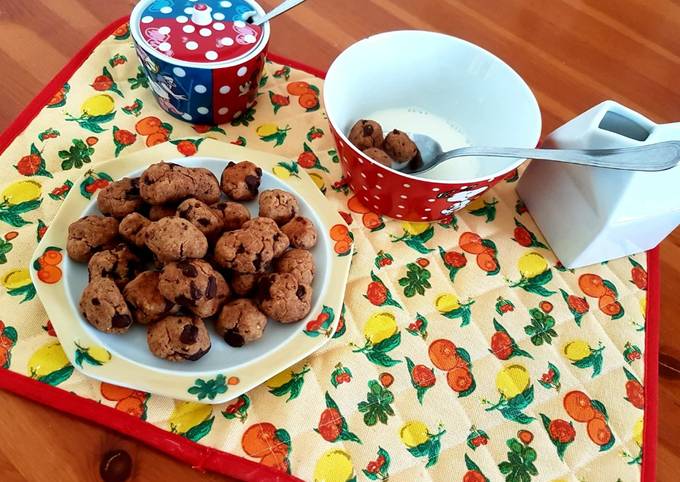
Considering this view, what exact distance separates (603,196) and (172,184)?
426mm

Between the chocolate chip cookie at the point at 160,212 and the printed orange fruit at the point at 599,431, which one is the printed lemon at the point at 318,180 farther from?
the printed orange fruit at the point at 599,431

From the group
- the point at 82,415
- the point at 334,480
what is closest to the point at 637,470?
the point at 334,480

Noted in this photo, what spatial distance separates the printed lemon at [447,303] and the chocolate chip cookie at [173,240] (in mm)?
246

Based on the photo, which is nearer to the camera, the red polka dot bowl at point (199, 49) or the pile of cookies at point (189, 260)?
the pile of cookies at point (189, 260)

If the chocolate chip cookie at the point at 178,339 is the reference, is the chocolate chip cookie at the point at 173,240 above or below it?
above

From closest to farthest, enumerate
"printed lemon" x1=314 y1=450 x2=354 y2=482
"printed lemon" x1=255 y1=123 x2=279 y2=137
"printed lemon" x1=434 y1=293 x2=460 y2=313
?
"printed lemon" x1=314 y1=450 x2=354 y2=482 → "printed lemon" x1=434 y1=293 x2=460 y2=313 → "printed lemon" x1=255 y1=123 x2=279 y2=137

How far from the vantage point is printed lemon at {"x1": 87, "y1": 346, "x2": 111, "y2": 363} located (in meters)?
0.49

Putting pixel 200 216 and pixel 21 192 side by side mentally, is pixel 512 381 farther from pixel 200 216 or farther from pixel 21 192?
pixel 21 192

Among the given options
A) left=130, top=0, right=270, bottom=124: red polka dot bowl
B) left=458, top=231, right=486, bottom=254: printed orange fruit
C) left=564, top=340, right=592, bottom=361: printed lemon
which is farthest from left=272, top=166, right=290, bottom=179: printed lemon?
left=564, top=340, right=592, bottom=361: printed lemon

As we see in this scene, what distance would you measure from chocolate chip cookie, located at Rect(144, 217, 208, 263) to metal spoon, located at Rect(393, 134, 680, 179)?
25 cm

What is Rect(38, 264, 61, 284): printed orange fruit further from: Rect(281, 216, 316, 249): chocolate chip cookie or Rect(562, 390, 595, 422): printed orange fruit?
Rect(562, 390, 595, 422): printed orange fruit

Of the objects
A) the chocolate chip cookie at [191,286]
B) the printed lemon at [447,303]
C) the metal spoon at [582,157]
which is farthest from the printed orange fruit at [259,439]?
the metal spoon at [582,157]

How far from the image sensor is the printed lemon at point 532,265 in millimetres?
639

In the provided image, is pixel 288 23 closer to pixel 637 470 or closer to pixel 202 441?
pixel 202 441
